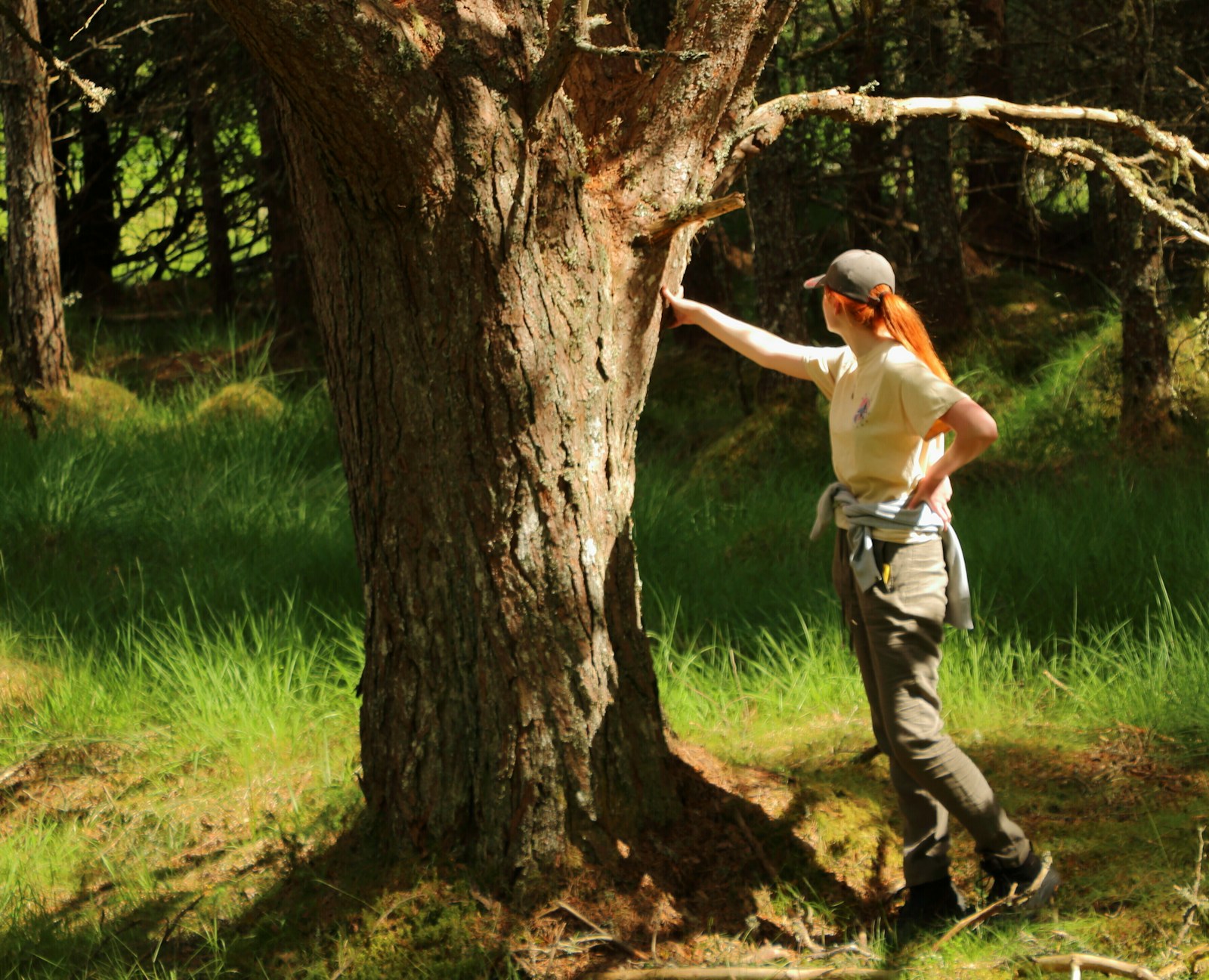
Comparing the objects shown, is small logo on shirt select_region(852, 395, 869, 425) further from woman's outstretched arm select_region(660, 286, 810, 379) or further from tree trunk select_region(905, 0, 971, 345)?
tree trunk select_region(905, 0, 971, 345)

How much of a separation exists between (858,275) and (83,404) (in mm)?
7152

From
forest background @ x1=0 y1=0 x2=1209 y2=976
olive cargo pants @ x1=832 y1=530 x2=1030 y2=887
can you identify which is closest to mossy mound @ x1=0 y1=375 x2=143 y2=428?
forest background @ x1=0 y1=0 x2=1209 y2=976

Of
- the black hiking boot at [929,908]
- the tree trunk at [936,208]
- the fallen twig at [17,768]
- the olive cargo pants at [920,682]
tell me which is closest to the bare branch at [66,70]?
the olive cargo pants at [920,682]

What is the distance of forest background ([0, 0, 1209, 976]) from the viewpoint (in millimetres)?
3516

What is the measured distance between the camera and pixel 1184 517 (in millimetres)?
6238

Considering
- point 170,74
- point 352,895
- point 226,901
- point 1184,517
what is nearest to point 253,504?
point 226,901

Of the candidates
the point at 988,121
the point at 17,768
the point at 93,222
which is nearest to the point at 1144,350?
the point at 988,121

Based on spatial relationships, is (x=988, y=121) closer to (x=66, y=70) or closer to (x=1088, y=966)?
(x=1088, y=966)

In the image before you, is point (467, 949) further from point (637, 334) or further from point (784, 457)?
point (784, 457)

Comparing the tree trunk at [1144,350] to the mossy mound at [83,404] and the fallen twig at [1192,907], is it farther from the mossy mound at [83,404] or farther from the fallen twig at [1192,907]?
the mossy mound at [83,404]

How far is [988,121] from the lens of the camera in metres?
3.93

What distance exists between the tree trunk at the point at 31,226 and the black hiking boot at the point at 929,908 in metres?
7.52

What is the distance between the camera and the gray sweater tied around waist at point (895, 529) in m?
3.21

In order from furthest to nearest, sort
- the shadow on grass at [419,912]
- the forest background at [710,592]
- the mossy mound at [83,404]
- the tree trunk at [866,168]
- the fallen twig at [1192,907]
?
the tree trunk at [866,168] → the mossy mound at [83,404] → the forest background at [710,592] → the shadow on grass at [419,912] → the fallen twig at [1192,907]
